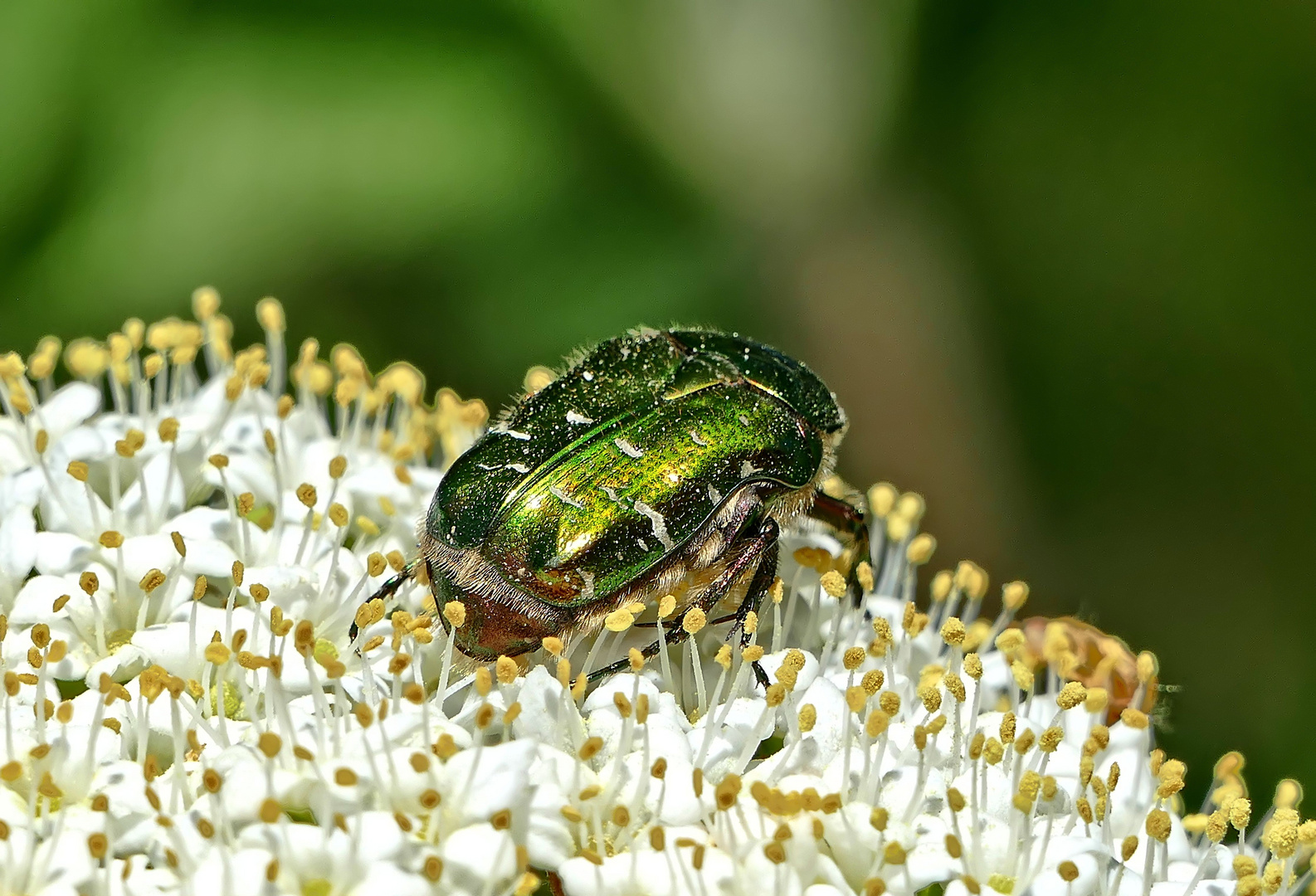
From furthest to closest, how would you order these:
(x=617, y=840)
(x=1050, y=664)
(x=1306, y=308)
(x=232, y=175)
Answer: (x=1306, y=308)
(x=232, y=175)
(x=1050, y=664)
(x=617, y=840)

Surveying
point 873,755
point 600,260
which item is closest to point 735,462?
point 873,755

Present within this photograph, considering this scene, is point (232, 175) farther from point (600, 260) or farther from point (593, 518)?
point (593, 518)

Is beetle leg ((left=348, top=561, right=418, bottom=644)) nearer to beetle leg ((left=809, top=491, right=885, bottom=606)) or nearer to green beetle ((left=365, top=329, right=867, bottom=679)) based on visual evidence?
green beetle ((left=365, top=329, right=867, bottom=679))

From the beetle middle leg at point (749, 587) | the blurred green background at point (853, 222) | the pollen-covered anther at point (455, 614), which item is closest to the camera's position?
the pollen-covered anther at point (455, 614)

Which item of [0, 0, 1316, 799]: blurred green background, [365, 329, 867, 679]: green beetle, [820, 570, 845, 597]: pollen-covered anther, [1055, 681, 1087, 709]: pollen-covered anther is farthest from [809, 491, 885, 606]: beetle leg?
[0, 0, 1316, 799]: blurred green background

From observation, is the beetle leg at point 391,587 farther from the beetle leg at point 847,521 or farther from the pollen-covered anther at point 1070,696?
the pollen-covered anther at point 1070,696

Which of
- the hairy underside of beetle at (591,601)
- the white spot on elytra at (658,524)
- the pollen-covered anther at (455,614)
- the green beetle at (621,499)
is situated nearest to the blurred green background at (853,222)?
the green beetle at (621,499)
